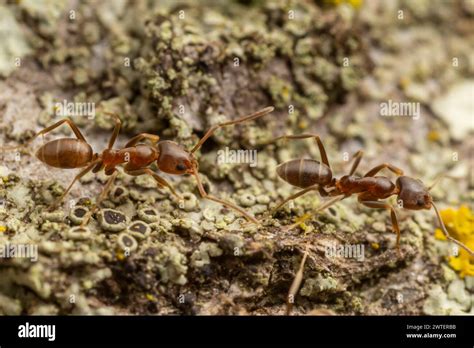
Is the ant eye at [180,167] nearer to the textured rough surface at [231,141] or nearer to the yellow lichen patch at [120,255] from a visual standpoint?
the textured rough surface at [231,141]

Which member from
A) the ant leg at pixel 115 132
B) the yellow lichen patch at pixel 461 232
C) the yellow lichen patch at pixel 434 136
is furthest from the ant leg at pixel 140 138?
the yellow lichen patch at pixel 434 136

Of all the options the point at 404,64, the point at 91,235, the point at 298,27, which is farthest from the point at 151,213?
the point at 404,64

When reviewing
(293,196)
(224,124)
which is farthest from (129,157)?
(293,196)

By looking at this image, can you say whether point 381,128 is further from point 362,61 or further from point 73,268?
point 73,268

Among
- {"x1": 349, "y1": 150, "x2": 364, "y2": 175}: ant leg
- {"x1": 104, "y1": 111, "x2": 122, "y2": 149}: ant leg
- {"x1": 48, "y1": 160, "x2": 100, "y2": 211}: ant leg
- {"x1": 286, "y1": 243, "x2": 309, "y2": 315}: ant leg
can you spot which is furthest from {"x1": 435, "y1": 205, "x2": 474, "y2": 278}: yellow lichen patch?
{"x1": 48, "y1": 160, "x2": 100, "y2": 211}: ant leg

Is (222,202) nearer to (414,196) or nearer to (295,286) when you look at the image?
(295,286)

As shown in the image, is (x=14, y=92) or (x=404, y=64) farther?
(x=404, y=64)
